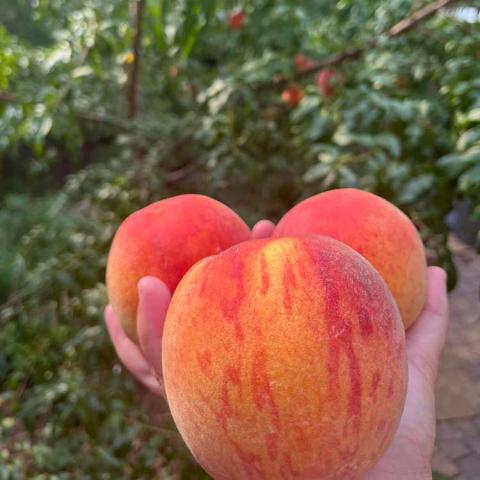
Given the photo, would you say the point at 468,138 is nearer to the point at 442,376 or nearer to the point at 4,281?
the point at 442,376

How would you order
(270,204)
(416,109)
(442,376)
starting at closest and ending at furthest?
(416,109) < (270,204) < (442,376)

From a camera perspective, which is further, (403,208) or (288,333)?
(403,208)

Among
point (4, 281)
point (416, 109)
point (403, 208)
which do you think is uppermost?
point (416, 109)

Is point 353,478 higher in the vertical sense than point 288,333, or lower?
→ lower

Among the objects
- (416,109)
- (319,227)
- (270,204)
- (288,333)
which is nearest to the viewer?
(288,333)

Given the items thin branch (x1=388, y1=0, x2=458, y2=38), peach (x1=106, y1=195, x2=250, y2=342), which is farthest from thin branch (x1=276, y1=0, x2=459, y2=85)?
peach (x1=106, y1=195, x2=250, y2=342)

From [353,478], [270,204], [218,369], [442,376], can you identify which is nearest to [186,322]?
[218,369]
